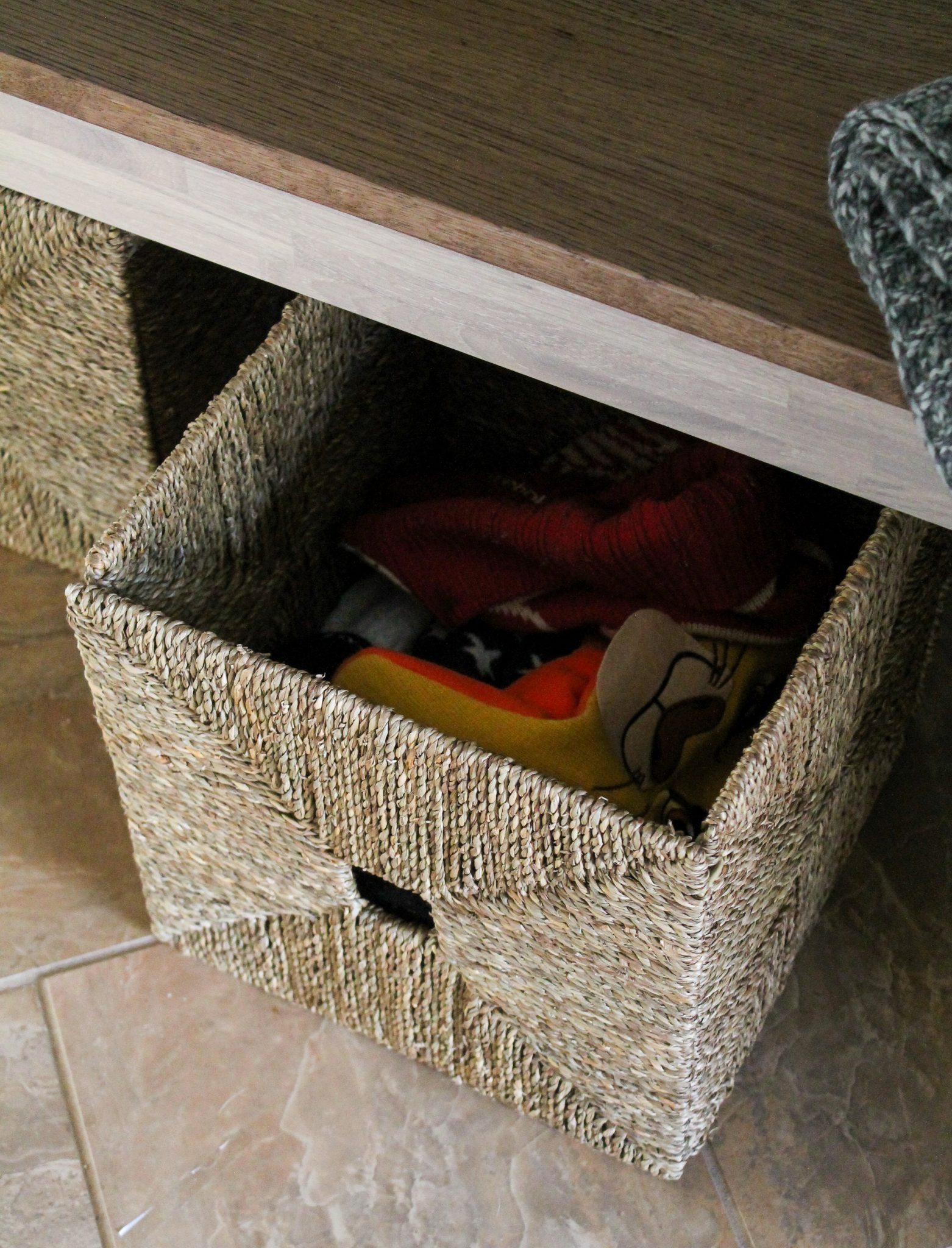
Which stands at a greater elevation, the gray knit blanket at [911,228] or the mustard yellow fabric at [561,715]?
the gray knit blanket at [911,228]

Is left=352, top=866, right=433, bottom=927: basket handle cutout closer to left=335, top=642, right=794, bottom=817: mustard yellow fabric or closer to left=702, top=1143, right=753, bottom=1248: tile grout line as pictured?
left=335, top=642, right=794, bottom=817: mustard yellow fabric

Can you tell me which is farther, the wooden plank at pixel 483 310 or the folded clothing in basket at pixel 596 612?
the folded clothing in basket at pixel 596 612

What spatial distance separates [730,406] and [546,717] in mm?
254

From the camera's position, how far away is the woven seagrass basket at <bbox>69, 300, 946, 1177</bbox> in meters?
0.71

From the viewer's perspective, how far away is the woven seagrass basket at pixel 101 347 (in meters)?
0.90

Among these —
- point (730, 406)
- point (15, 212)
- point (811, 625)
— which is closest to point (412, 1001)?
point (811, 625)

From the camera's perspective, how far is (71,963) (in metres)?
1.03

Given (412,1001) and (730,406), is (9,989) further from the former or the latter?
(730,406)

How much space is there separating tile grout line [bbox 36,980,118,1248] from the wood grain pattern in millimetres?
610

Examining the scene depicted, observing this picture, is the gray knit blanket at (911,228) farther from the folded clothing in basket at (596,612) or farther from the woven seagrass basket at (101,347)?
the woven seagrass basket at (101,347)

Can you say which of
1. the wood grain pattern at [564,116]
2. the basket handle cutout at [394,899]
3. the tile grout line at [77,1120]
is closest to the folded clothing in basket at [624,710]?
the basket handle cutout at [394,899]

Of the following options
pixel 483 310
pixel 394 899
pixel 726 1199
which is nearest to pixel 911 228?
pixel 483 310

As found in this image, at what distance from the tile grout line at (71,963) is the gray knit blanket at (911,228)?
0.71m

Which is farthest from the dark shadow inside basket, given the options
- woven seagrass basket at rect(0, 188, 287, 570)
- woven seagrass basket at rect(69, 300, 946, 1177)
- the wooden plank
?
the wooden plank
